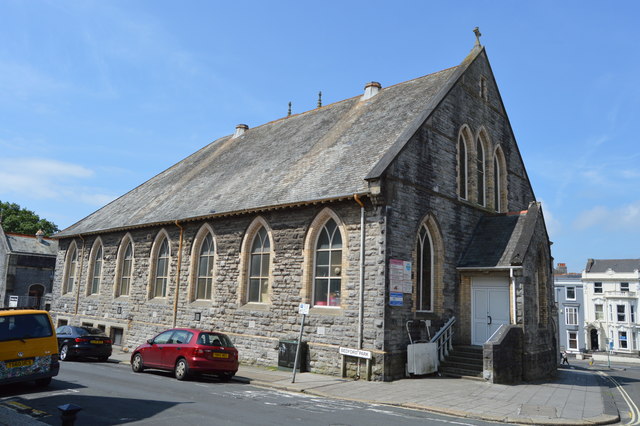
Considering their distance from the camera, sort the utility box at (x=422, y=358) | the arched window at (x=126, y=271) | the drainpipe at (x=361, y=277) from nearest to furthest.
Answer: the utility box at (x=422, y=358) < the drainpipe at (x=361, y=277) < the arched window at (x=126, y=271)

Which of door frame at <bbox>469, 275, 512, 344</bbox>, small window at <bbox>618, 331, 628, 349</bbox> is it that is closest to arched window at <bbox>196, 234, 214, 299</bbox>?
door frame at <bbox>469, 275, 512, 344</bbox>

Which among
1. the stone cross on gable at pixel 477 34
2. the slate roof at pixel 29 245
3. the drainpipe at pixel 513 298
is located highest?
the stone cross on gable at pixel 477 34

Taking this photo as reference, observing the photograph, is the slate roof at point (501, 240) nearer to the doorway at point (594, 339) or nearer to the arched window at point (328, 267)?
the arched window at point (328, 267)

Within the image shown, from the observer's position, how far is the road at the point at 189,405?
27.9 feet

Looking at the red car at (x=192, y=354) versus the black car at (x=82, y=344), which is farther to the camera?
the black car at (x=82, y=344)

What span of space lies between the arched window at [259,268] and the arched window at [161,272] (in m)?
5.77

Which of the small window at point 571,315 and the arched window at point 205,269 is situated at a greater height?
the arched window at point 205,269

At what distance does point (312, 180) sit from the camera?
17.7 m

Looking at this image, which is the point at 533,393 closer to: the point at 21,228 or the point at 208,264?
the point at 208,264

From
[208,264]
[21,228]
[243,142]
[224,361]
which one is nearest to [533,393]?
→ [224,361]

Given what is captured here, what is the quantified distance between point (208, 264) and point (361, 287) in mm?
8246

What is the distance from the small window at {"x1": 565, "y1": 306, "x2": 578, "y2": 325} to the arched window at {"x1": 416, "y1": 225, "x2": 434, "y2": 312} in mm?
53382

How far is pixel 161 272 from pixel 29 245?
2490cm

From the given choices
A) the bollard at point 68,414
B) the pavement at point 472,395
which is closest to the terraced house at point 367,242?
the pavement at point 472,395
